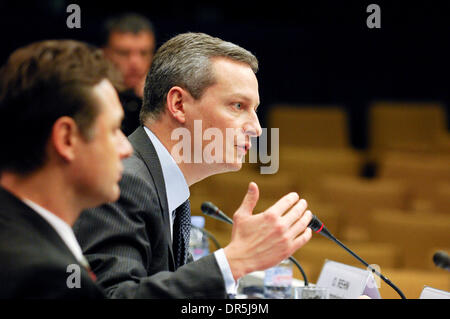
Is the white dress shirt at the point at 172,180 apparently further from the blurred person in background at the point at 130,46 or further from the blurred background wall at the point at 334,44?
the blurred background wall at the point at 334,44

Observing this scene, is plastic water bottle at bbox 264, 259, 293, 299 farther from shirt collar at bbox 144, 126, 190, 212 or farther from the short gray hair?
the short gray hair

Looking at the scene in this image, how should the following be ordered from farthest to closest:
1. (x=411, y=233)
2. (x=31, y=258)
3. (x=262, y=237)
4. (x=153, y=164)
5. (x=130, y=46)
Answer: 1. (x=130, y=46)
2. (x=411, y=233)
3. (x=153, y=164)
4. (x=262, y=237)
5. (x=31, y=258)

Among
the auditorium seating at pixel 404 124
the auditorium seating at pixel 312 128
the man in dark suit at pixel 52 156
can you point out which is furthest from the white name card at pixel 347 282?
the auditorium seating at pixel 404 124

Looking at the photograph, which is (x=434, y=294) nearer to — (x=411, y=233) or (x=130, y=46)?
(x=411, y=233)

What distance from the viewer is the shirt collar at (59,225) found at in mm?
1308

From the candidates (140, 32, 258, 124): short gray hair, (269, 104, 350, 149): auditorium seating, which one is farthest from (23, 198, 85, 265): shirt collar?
(269, 104, 350, 149): auditorium seating

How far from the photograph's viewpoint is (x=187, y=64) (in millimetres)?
2086

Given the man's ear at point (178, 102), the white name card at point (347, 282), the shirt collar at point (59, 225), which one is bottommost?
the white name card at point (347, 282)

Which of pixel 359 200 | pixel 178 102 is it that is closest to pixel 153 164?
pixel 178 102

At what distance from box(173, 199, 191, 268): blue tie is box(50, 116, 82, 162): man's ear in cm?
78

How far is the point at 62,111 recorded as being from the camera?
1312mm

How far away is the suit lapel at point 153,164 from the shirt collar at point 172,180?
21mm

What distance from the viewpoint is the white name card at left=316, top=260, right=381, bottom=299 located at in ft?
7.14

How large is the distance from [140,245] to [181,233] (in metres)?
0.34
